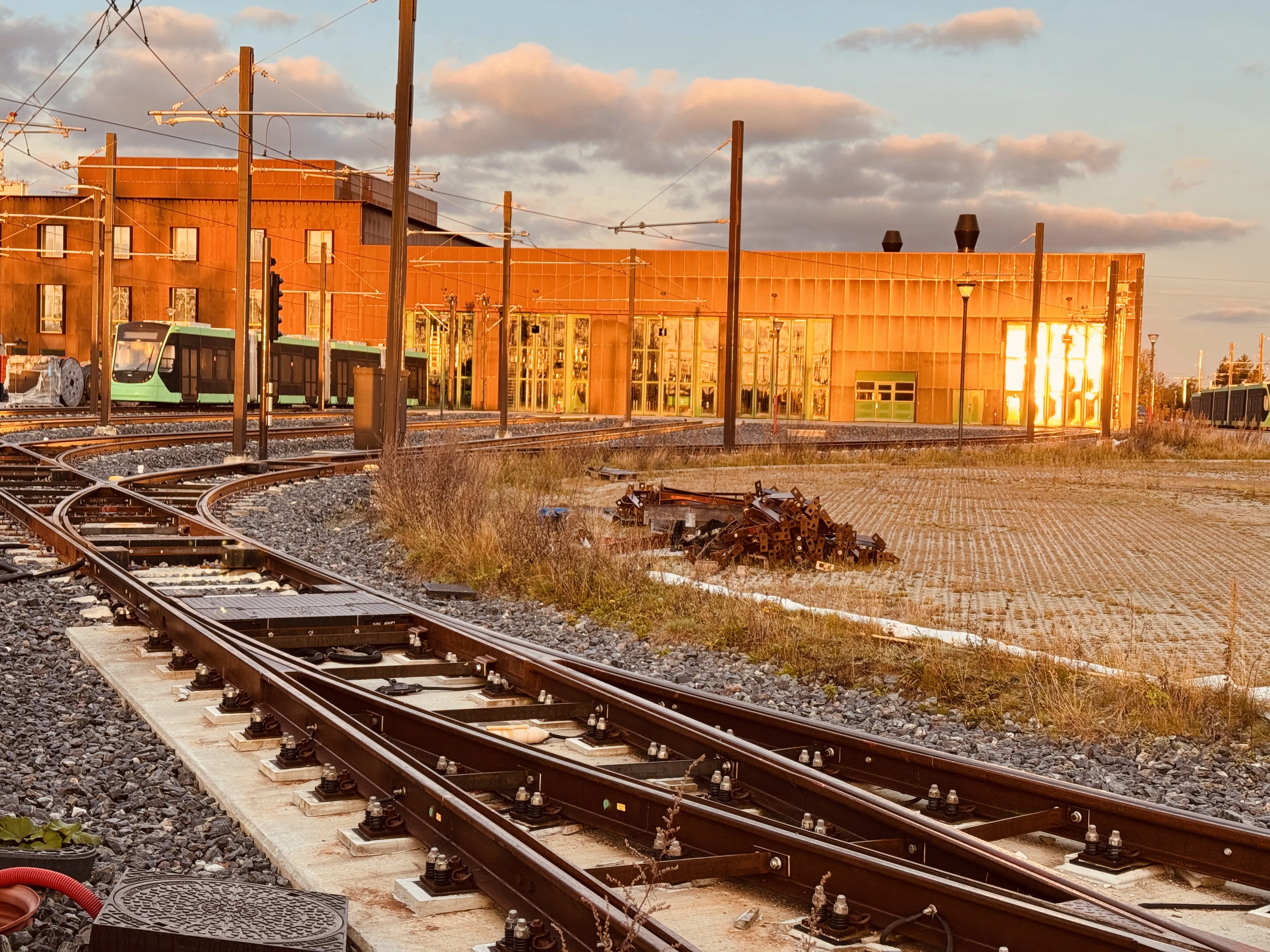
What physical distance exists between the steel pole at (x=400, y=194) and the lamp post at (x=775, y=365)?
74.1ft

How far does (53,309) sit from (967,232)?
59.2 meters

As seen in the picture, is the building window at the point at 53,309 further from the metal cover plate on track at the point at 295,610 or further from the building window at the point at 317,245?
the metal cover plate on track at the point at 295,610

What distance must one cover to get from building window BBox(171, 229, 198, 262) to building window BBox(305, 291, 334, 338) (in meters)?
9.01

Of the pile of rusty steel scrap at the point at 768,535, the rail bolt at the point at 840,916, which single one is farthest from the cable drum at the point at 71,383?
the rail bolt at the point at 840,916

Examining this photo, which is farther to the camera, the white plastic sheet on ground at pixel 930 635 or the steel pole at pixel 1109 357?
the steel pole at pixel 1109 357

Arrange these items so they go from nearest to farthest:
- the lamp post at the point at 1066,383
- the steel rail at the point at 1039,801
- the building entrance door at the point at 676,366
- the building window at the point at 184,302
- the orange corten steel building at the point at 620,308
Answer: the steel rail at the point at 1039,801, the lamp post at the point at 1066,383, the orange corten steel building at the point at 620,308, the building entrance door at the point at 676,366, the building window at the point at 184,302

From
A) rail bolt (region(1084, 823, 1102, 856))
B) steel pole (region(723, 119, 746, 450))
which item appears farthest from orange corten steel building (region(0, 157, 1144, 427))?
rail bolt (region(1084, 823, 1102, 856))

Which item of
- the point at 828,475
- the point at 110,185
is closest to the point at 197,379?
the point at 110,185

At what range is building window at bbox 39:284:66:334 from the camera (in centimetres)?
8594

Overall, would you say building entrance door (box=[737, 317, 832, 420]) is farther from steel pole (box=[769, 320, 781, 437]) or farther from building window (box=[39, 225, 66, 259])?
building window (box=[39, 225, 66, 259])

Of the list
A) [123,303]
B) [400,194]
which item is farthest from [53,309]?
[400,194]

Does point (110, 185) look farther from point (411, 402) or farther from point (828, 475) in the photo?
point (411, 402)

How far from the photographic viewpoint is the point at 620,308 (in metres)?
79.6

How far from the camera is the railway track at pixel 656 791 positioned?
3.86 metres
